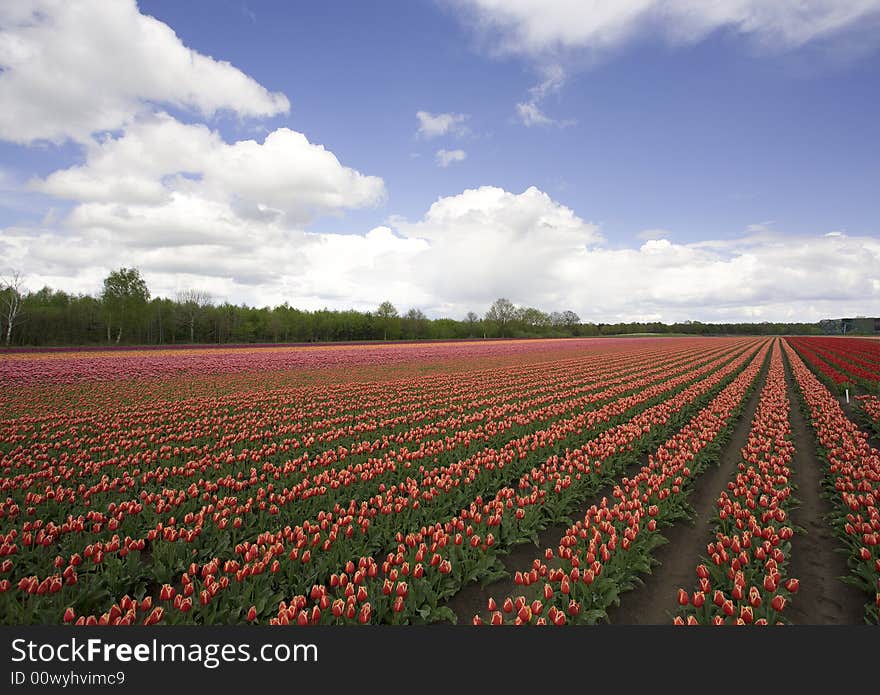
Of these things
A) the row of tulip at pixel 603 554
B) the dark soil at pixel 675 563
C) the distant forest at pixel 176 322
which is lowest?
the dark soil at pixel 675 563

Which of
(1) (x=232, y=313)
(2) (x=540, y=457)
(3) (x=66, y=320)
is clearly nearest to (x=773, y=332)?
(1) (x=232, y=313)

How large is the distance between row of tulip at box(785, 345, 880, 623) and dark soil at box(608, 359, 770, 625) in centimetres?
156

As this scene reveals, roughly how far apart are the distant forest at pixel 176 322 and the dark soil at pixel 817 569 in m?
73.8

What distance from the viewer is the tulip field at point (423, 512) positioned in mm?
4160

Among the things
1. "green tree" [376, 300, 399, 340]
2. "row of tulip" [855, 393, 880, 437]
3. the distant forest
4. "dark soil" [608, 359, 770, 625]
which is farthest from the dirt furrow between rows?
"green tree" [376, 300, 399, 340]

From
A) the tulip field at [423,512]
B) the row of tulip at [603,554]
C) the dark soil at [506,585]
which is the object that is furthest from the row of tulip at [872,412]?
the dark soil at [506,585]

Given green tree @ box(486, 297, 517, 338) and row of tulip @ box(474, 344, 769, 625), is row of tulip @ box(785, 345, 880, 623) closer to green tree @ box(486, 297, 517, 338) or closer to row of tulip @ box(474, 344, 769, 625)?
row of tulip @ box(474, 344, 769, 625)

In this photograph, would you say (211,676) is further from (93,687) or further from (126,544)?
(126,544)

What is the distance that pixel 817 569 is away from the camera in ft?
17.3

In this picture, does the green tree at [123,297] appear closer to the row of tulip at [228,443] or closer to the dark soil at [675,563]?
the row of tulip at [228,443]

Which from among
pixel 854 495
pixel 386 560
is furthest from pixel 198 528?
pixel 854 495

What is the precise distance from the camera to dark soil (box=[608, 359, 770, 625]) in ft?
14.6

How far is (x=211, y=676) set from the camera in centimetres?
300

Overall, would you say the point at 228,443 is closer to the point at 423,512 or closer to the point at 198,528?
the point at 198,528
